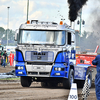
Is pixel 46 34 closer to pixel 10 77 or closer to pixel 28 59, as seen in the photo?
pixel 28 59

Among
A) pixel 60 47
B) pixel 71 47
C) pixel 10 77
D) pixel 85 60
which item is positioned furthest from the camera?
pixel 85 60

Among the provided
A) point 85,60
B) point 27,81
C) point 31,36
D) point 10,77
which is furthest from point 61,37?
point 85,60

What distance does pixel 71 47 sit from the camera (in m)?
14.6

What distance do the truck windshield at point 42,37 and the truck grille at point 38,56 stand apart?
49 centimetres

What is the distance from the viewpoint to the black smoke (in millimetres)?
27523

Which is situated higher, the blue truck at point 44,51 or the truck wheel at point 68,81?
the blue truck at point 44,51

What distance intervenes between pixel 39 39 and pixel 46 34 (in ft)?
1.29

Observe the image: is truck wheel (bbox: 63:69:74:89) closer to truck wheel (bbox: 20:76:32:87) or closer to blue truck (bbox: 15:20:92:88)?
blue truck (bbox: 15:20:92:88)

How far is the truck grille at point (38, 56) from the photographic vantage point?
44.9 ft

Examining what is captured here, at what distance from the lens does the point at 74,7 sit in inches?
1142

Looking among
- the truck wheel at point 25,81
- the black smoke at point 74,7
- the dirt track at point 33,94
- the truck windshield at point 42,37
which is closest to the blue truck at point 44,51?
the truck windshield at point 42,37

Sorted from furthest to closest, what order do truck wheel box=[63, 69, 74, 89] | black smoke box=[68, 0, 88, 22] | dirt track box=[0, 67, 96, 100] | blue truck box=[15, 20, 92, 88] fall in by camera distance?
black smoke box=[68, 0, 88, 22], truck wheel box=[63, 69, 74, 89], blue truck box=[15, 20, 92, 88], dirt track box=[0, 67, 96, 100]

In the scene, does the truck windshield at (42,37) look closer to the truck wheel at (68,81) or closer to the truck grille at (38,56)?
the truck grille at (38,56)

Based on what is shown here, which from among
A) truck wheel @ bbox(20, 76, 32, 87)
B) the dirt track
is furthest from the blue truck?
the dirt track
